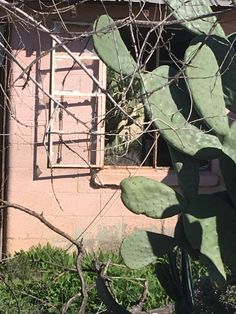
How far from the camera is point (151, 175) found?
8.16m

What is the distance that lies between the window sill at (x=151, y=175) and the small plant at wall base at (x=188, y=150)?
2953 mm

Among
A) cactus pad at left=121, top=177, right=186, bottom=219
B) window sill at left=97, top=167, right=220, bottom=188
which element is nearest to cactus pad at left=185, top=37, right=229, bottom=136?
cactus pad at left=121, top=177, right=186, bottom=219

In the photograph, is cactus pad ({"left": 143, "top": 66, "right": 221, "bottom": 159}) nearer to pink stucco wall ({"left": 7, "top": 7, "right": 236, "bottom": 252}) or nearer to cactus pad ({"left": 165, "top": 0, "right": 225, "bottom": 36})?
cactus pad ({"left": 165, "top": 0, "right": 225, "bottom": 36})

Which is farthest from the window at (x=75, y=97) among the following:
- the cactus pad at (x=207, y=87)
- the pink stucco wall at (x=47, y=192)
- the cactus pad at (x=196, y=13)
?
the cactus pad at (x=207, y=87)

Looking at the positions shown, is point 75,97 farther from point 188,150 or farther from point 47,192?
point 188,150

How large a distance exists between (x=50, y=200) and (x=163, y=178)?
1063 millimetres

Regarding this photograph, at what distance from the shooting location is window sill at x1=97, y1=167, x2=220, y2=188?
803 centimetres

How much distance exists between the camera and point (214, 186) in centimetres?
816

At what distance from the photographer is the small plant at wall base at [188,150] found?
4.76m

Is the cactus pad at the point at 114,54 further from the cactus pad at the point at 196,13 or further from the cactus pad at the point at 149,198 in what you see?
the cactus pad at the point at 149,198

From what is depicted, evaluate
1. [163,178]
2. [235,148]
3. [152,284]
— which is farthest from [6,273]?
[235,148]

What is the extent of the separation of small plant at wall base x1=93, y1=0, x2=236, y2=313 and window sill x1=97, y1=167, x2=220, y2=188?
295cm

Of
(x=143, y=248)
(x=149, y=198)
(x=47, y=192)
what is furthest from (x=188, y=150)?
(x=47, y=192)

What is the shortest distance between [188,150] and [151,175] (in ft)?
10.7
